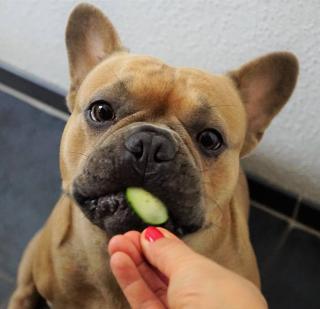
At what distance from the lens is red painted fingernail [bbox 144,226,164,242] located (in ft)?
2.95

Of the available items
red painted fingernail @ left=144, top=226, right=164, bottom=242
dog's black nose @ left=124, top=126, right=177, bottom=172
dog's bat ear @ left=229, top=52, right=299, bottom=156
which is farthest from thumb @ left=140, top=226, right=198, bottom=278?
dog's bat ear @ left=229, top=52, right=299, bottom=156

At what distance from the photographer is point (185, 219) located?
3.24 ft

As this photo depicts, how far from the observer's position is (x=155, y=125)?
99 centimetres

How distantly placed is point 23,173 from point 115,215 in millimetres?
979

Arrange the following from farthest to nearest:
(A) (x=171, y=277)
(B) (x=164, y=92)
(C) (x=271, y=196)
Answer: (C) (x=271, y=196)
(B) (x=164, y=92)
(A) (x=171, y=277)

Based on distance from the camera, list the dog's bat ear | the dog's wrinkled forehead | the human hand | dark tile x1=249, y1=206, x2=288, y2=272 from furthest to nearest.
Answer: dark tile x1=249, y1=206, x2=288, y2=272
the dog's bat ear
the dog's wrinkled forehead
the human hand

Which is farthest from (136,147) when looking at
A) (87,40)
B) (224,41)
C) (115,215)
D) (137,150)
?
(224,41)

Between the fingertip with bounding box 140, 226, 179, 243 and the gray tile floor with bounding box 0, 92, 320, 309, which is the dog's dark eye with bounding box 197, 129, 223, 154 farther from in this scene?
the gray tile floor with bounding box 0, 92, 320, 309

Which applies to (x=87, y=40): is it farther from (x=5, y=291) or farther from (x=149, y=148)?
(x=5, y=291)

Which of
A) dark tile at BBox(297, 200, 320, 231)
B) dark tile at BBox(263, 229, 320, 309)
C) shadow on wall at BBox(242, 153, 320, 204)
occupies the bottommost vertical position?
dark tile at BBox(263, 229, 320, 309)

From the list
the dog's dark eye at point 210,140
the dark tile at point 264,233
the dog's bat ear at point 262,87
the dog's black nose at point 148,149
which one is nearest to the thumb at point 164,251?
the dog's black nose at point 148,149

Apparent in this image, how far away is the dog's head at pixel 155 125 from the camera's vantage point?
94 cm

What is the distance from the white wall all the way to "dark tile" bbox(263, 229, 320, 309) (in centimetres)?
16

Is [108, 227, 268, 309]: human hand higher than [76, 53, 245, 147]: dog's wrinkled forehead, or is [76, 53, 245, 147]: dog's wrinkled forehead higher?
[76, 53, 245, 147]: dog's wrinkled forehead
